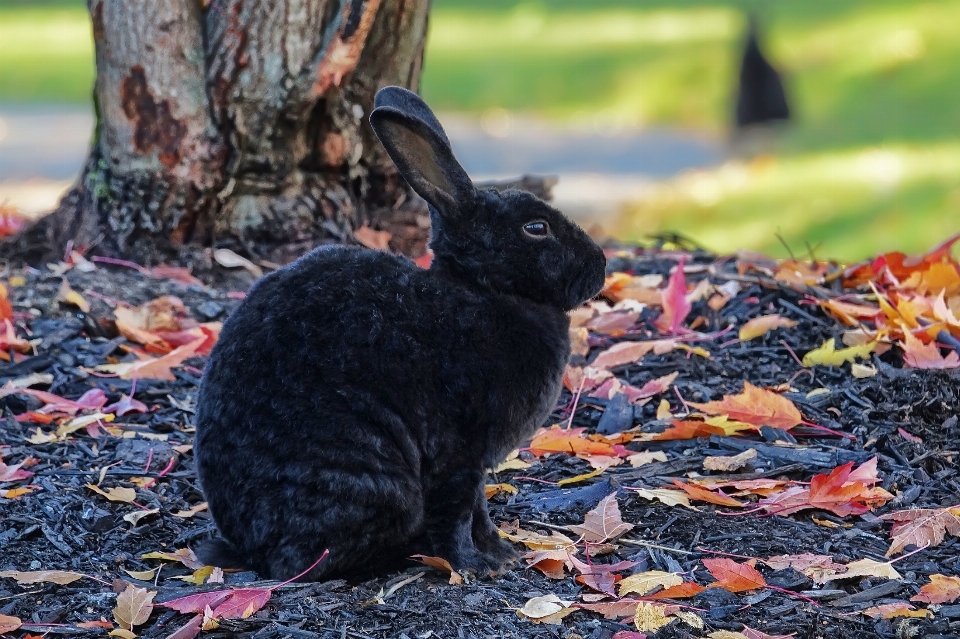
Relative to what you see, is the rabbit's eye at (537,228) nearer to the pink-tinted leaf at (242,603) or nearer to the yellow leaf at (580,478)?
the yellow leaf at (580,478)

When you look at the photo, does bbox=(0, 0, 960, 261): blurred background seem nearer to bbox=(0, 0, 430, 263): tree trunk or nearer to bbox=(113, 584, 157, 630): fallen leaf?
bbox=(0, 0, 430, 263): tree trunk

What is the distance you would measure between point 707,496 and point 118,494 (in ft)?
6.45

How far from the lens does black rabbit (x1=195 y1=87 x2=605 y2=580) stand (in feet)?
10.7

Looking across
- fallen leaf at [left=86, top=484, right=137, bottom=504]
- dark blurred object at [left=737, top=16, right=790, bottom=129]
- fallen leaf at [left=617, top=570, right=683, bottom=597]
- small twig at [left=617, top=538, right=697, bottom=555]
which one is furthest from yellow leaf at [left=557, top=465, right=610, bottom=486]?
dark blurred object at [left=737, top=16, right=790, bottom=129]

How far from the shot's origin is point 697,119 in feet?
57.1

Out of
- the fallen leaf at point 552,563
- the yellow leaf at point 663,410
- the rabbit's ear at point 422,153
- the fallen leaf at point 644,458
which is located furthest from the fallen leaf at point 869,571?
the rabbit's ear at point 422,153

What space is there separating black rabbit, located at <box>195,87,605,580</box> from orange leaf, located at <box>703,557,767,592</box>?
0.61 m

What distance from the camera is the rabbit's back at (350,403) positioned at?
325cm

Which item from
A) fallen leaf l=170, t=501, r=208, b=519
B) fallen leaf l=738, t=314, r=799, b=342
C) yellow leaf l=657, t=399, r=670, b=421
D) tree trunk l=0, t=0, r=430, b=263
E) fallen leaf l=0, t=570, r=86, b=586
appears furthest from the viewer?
tree trunk l=0, t=0, r=430, b=263

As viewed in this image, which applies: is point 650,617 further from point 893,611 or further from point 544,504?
point 544,504

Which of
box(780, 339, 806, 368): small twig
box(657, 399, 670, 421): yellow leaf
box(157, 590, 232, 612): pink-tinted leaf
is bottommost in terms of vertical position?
box(157, 590, 232, 612): pink-tinted leaf

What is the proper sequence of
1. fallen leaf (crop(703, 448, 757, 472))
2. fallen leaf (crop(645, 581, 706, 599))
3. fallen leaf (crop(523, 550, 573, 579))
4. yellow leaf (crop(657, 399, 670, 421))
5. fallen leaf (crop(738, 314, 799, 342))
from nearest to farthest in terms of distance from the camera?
fallen leaf (crop(645, 581, 706, 599))
fallen leaf (crop(523, 550, 573, 579))
fallen leaf (crop(703, 448, 757, 472))
yellow leaf (crop(657, 399, 670, 421))
fallen leaf (crop(738, 314, 799, 342))

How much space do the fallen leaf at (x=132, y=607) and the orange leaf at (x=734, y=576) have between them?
1554 mm

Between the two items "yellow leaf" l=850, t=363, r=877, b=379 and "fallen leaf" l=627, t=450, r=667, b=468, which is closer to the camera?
"fallen leaf" l=627, t=450, r=667, b=468
